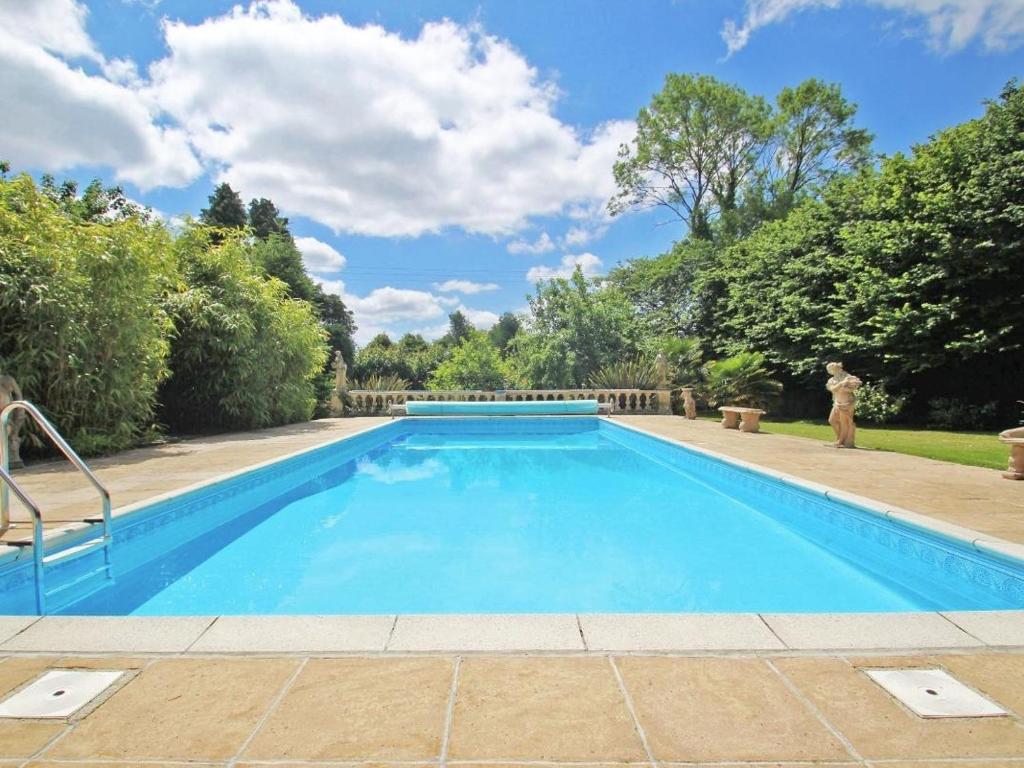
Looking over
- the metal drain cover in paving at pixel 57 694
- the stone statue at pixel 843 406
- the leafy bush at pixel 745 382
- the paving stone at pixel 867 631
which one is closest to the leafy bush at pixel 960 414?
the leafy bush at pixel 745 382

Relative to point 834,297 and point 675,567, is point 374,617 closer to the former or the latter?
point 675,567

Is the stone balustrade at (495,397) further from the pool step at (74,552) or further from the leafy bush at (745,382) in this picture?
the pool step at (74,552)

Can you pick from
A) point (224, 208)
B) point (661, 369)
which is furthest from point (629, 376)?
point (224, 208)

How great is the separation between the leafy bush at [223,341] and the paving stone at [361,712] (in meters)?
9.96

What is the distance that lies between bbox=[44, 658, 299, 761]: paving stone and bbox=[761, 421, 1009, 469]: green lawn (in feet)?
25.7

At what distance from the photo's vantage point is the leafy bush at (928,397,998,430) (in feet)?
34.9

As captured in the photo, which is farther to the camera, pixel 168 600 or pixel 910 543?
Answer: pixel 910 543

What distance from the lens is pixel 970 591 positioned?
3.21 meters

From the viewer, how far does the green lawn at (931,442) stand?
6.77 meters

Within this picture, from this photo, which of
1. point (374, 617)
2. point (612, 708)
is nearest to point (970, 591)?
point (612, 708)

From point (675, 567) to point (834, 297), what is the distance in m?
11.1

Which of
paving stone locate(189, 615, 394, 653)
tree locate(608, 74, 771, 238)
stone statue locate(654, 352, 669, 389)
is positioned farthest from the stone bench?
tree locate(608, 74, 771, 238)

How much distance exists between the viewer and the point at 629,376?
16.7m

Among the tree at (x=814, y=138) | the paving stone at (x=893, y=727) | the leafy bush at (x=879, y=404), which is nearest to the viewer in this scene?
the paving stone at (x=893, y=727)
